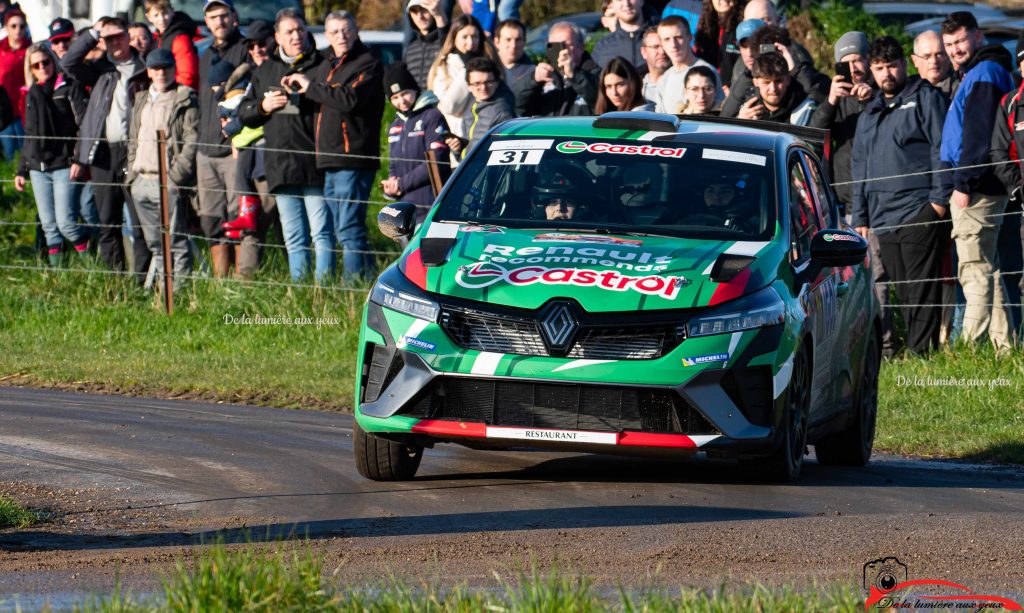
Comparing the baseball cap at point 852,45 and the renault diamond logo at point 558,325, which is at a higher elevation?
the baseball cap at point 852,45

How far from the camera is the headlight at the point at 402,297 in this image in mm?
8570

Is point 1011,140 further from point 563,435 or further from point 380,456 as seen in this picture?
point 380,456

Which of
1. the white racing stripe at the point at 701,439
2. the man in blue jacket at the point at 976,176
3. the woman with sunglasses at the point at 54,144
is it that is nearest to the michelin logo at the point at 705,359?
the white racing stripe at the point at 701,439

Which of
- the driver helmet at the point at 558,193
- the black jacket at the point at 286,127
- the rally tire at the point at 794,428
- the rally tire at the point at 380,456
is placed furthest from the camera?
the black jacket at the point at 286,127

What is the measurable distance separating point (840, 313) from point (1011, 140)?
3.76 m

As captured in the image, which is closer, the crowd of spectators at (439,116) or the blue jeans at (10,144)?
the crowd of spectators at (439,116)

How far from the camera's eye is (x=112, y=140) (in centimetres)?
1805

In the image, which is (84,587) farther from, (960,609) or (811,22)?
(811,22)

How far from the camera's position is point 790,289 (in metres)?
9.00

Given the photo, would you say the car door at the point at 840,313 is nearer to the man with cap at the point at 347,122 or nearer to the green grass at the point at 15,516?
the green grass at the point at 15,516

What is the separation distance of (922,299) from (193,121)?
289 inches

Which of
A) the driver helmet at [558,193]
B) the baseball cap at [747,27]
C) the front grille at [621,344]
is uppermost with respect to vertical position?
the driver helmet at [558,193]

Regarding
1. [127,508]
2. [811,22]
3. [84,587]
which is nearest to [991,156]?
[127,508]

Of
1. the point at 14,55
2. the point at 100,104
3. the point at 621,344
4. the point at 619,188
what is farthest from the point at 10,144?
the point at 621,344
